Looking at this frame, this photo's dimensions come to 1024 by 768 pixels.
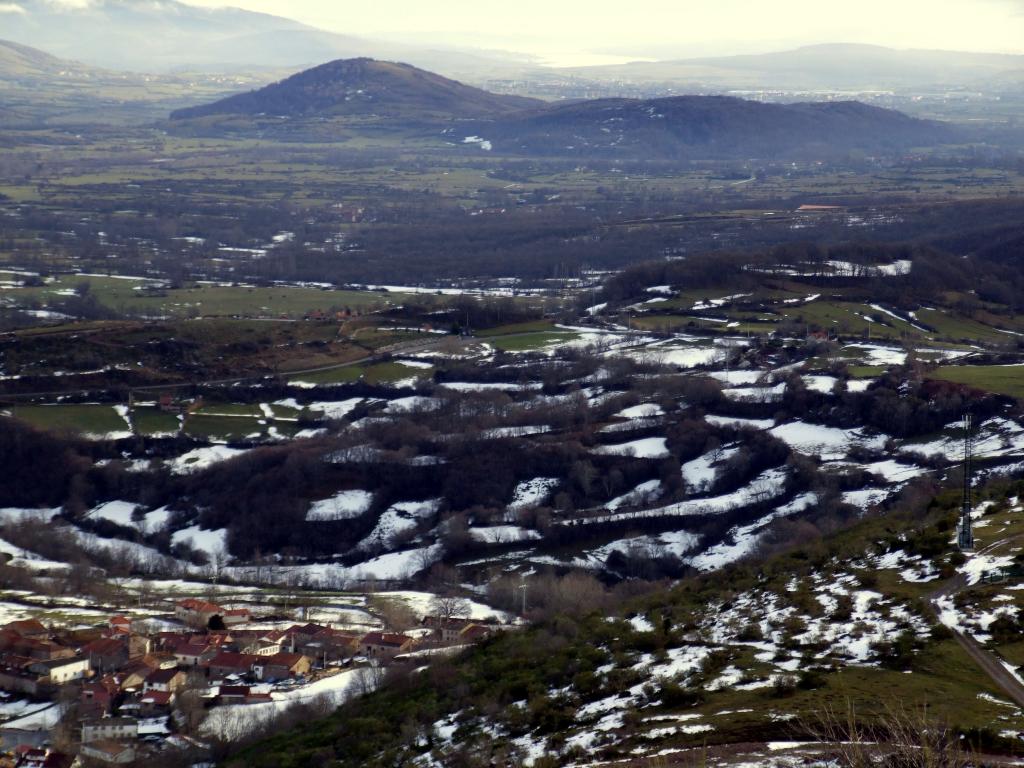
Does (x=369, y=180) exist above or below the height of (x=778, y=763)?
below

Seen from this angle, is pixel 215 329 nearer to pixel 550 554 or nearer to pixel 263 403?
pixel 263 403

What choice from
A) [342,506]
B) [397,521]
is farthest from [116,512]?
[397,521]

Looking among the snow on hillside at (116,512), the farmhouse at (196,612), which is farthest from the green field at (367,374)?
the farmhouse at (196,612)

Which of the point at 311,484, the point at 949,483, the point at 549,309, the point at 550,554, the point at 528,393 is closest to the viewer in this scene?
the point at 949,483

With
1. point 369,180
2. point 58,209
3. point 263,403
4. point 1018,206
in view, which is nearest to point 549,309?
point 263,403

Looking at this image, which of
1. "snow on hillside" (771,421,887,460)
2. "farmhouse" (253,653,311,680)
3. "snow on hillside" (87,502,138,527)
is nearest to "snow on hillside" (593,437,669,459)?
"snow on hillside" (771,421,887,460)

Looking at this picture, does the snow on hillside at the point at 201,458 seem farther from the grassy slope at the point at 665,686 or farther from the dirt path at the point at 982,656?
the dirt path at the point at 982,656
